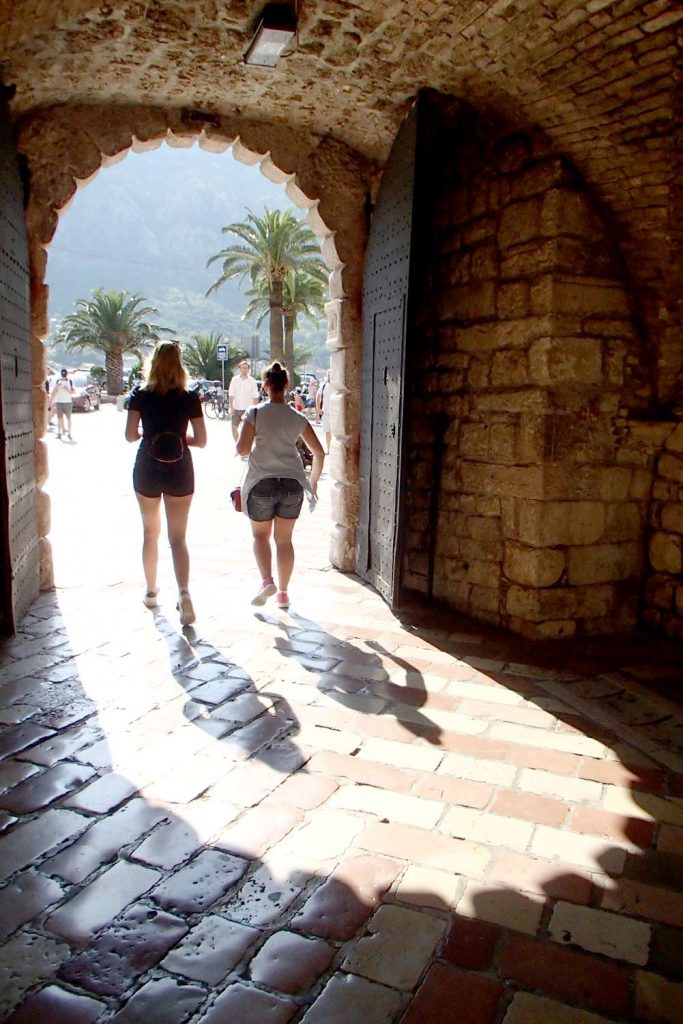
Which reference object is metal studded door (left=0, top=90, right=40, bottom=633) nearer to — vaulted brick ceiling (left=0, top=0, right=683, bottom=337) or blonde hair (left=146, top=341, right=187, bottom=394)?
vaulted brick ceiling (left=0, top=0, right=683, bottom=337)

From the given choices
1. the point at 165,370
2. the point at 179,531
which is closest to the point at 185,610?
the point at 179,531

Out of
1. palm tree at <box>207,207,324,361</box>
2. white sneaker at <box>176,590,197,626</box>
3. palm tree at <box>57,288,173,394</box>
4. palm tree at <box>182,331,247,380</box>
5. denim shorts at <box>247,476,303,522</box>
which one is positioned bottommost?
white sneaker at <box>176,590,197,626</box>

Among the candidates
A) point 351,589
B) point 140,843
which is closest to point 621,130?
point 351,589

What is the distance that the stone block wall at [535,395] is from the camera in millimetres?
4035

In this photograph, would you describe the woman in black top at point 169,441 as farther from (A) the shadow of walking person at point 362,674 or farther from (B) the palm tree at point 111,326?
(B) the palm tree at point 111,326

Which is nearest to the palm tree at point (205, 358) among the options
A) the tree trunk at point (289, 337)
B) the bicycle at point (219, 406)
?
the tree trunk at point (289, 337)

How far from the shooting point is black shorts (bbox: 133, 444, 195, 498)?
4.34m

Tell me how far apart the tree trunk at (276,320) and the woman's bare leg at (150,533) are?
17.4m

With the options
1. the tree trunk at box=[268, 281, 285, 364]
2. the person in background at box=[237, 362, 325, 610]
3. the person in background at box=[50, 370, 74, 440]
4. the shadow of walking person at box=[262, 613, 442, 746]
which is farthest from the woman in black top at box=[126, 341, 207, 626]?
the tree trunk at box=[268, 281, 285, 364]

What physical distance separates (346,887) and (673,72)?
11.1 feet

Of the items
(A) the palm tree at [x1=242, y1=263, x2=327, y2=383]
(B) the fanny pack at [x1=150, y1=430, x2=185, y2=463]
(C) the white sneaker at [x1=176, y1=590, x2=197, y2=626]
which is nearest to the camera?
(B) the fanny pack at [x1=150, y1=430, x2=185, y2=463]

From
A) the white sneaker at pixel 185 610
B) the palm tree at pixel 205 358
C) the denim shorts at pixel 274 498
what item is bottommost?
the white sneaker at pixel 185 610

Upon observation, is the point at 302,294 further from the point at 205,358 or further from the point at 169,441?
the point at 169,441

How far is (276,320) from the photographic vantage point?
22.3 meters
